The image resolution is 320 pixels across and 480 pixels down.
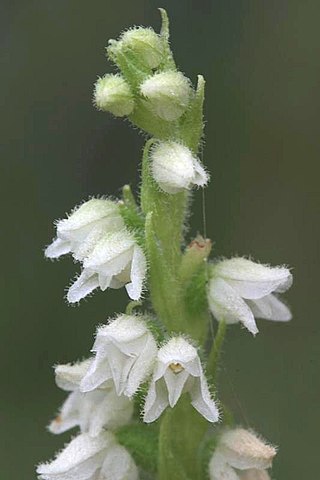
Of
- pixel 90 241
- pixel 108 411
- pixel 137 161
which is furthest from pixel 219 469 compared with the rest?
pixel 137 161

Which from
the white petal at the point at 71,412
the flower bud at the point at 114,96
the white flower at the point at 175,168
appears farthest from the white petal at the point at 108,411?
the flower bud at the point at 114,96

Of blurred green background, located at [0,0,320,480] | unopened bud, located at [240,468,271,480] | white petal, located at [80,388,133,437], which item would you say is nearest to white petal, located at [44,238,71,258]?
white petal, located at [80,388,133,437]

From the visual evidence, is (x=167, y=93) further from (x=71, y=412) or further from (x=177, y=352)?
(x=71, y=412)

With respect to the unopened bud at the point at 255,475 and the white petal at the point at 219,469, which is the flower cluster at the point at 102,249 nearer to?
the white petal at the point at 219,469

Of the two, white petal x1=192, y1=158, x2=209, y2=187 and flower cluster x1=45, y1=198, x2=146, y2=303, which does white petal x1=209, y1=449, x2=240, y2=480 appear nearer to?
flower cluster x1=45, y1=198, x2=146, y2=303

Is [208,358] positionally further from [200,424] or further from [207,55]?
[207,55]
